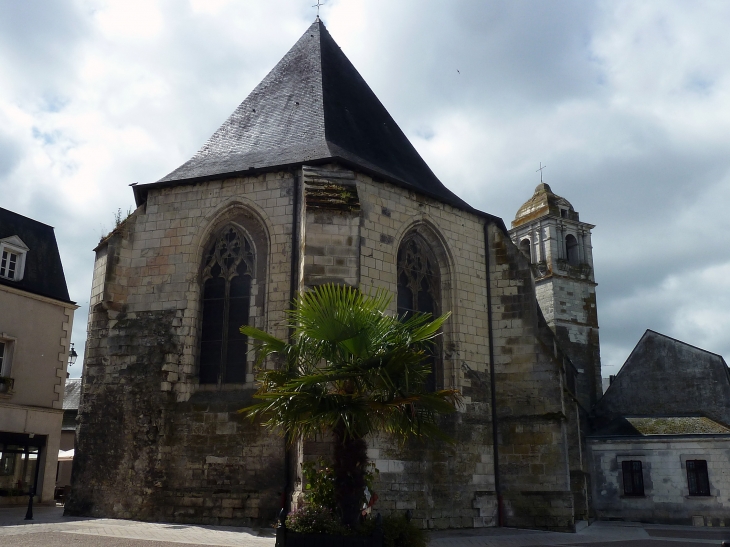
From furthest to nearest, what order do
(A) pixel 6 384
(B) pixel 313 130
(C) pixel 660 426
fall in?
1. (C) pixel 660 426
2. (A) pixel 6 384
3. (B) pixel 313 130

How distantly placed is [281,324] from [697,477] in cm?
1236

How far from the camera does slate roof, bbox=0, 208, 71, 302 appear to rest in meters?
17.9

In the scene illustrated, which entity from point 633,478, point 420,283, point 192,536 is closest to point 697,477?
point 633,478

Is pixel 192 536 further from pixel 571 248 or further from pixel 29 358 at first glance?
pixel 571 248

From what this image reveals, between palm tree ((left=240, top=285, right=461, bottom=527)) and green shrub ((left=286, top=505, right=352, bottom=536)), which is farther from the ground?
palm tree ((left=240, top=285, right=461, bottom=527))

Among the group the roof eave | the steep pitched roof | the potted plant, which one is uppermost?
the steep pitched roof

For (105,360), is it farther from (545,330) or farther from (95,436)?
(545,330)

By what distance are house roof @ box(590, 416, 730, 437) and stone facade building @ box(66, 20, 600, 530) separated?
652 cm

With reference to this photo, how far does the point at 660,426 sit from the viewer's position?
19.2 m

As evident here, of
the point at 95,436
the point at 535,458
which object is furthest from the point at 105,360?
the point at 535,458

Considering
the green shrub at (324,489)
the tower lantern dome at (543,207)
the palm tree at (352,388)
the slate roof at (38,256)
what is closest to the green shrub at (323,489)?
the green shrub at (324,489)

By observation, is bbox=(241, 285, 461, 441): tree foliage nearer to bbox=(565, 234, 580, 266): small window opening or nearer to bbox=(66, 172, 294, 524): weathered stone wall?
bbox=(66, 172, 294, 524): weathered stone wall

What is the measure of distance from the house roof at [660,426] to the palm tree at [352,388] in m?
12.9

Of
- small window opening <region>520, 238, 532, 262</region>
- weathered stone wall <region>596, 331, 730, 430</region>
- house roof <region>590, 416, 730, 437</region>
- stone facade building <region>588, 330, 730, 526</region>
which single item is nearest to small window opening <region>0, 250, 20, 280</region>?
stone facade building <region>588, 330, 730, 526</region>
